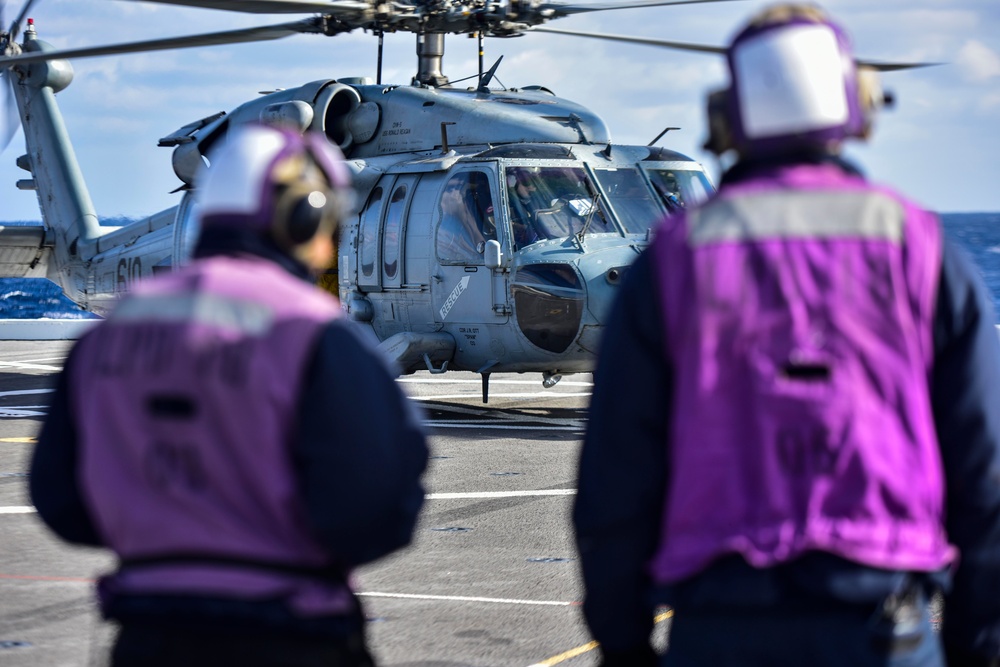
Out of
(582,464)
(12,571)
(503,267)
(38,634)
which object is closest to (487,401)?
(503,267)

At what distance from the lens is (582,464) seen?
2.62 m

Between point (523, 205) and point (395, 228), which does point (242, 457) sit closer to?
point (523, 205)

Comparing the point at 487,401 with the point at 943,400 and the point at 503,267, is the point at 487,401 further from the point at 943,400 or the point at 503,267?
the point at 943,400

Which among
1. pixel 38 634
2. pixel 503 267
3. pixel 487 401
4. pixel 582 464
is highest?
pixel 582 464

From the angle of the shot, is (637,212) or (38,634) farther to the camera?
(637,212)

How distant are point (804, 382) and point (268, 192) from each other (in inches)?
40.6

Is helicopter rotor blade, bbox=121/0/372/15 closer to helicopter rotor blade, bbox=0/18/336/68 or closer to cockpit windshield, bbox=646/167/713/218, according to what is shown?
helicopter rotor blade, bbox=0/18/336/68

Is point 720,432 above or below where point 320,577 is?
above

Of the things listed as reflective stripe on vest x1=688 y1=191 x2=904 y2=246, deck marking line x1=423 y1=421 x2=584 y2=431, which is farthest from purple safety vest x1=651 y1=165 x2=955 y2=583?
deck marking line x1=423 y1=421 x2=584 y2=431

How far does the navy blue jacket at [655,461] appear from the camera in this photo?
2492 mm

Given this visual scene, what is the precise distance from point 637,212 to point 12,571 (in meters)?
6.99

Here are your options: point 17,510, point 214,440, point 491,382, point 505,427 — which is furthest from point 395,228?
point 214,440

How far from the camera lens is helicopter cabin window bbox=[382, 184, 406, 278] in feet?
43.6

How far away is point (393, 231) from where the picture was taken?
13344mm
